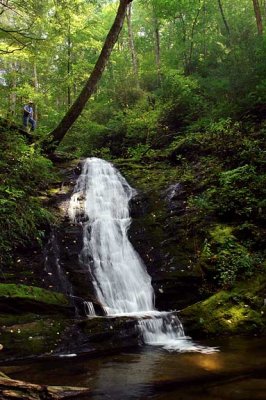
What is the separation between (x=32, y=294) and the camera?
735 centimetres

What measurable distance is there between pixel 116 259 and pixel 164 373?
4.86 metres

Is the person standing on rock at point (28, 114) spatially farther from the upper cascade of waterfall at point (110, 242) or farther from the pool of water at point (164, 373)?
the pool of water at point (164, 373)

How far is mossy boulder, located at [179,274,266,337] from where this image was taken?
7.23m

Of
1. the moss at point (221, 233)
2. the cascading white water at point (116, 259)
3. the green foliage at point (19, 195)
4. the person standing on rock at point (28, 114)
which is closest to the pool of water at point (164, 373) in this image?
the cascading white water at point (116, 259)

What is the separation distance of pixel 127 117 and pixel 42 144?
17.5 ft

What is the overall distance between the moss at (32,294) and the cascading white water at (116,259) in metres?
1.12

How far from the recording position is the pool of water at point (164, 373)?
4.23 meters

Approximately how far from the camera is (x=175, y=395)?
416cm

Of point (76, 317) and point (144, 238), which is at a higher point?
point (144, 238)

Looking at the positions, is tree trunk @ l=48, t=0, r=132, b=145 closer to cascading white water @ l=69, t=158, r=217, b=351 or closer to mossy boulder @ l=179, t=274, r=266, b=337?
cascading white water @ l=69, t=158, r=217, b=351

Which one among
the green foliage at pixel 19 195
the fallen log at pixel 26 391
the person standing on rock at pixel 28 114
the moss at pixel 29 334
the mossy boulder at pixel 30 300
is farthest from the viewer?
the person standing on rock at pixel 28 114

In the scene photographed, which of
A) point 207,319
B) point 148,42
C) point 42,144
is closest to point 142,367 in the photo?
point 207,319

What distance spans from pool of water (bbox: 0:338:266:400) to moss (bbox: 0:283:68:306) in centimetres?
166

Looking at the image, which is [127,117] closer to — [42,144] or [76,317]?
[42,144]
